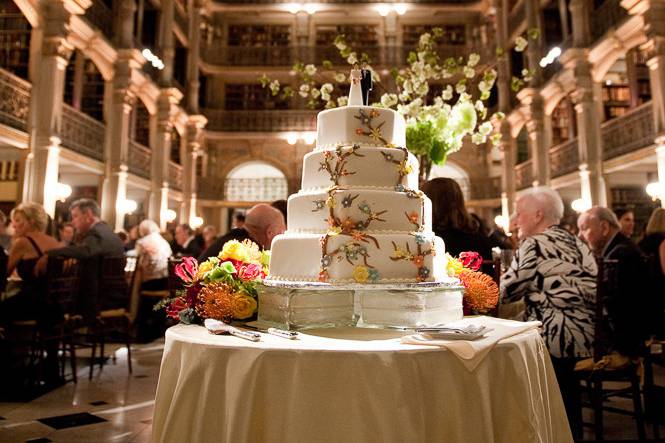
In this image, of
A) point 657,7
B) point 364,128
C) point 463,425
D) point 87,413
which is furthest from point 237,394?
point 657,7

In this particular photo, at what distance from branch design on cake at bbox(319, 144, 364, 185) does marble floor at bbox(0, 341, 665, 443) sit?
2.20 metres

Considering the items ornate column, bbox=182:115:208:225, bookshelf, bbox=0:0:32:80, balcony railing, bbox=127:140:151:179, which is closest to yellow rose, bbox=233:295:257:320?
bookshelf, bbox=0:0:32:80

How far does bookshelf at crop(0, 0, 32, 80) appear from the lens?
9655 mm

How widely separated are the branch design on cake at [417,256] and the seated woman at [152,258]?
512cm

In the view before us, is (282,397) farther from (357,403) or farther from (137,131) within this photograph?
(137,131)

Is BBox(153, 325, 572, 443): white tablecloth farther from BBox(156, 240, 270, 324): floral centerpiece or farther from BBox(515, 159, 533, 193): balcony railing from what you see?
BBox(515, 159, 533, 193): balcony railing

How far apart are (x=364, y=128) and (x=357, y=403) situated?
1.15 meters

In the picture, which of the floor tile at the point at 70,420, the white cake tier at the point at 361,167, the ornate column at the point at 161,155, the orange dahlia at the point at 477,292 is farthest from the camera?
the ornate column at the point at 161,155

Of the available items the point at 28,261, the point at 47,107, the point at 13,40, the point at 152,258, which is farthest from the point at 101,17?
the point at 28,261

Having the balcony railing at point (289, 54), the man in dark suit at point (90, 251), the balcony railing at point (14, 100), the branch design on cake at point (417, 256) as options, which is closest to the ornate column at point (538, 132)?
the balcony railing at point (289, 54)

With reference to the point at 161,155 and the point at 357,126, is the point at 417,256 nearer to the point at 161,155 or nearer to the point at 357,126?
the point at 357,126

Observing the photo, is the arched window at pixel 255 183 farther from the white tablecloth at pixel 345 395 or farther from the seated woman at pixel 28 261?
the white tablecloth at pixel 345 395

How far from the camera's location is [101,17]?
448 inches

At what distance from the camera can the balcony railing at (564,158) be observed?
42.2ft
